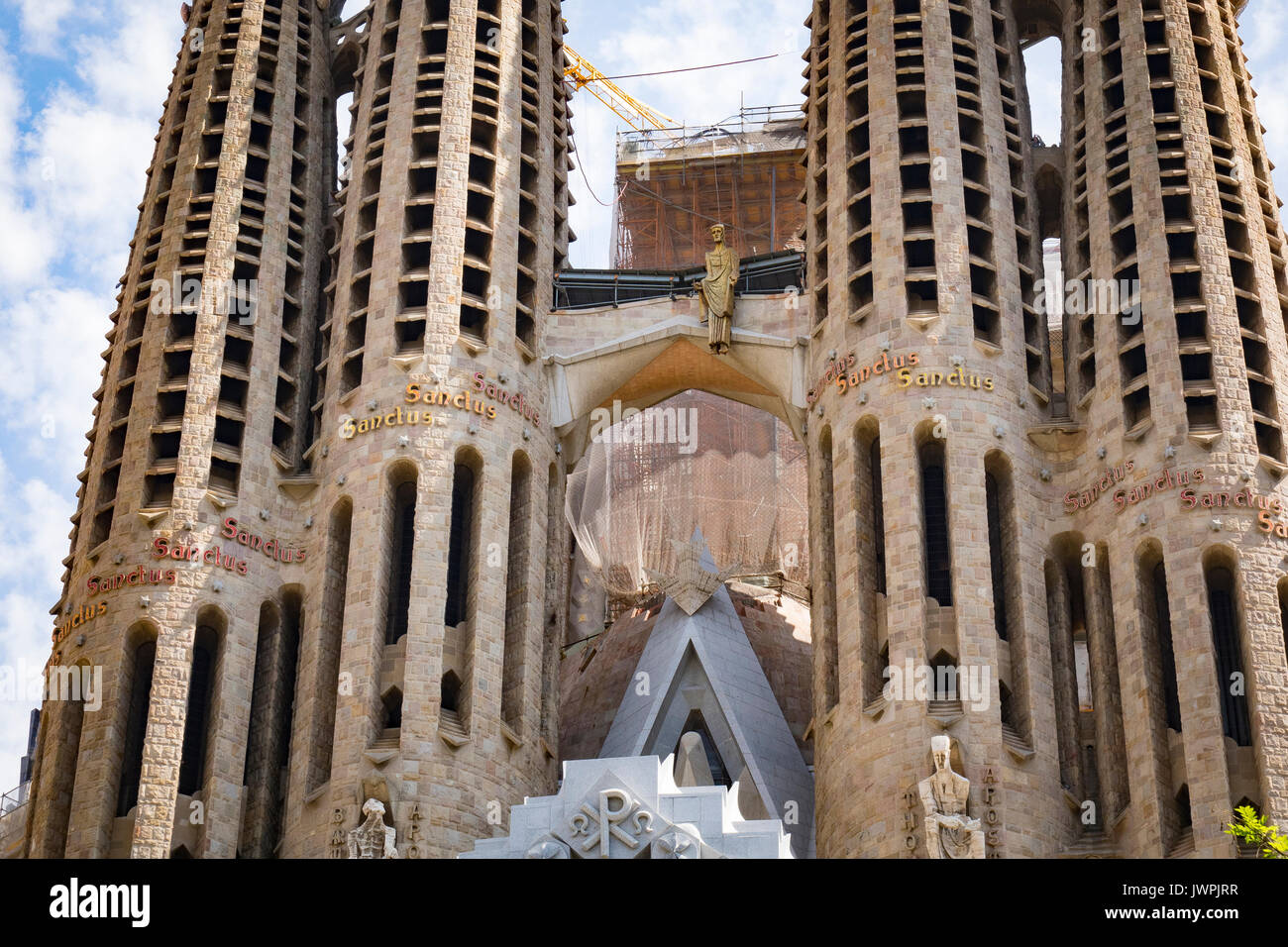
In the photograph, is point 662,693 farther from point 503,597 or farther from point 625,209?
point 625,209

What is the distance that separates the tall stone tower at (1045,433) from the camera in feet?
157

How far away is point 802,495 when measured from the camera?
2692 inches

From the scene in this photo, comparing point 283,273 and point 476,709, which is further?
point 283,273

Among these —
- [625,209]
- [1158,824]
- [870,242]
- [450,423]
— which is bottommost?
[1158,824]

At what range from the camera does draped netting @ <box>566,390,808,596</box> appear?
66.9 metres

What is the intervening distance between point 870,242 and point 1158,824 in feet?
47.7

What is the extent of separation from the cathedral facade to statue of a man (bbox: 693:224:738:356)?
482 millimetres

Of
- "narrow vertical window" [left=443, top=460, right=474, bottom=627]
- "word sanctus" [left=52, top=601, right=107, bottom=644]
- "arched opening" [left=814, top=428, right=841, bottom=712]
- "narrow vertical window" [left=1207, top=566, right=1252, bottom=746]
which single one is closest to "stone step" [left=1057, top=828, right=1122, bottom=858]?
"narrow vertical window" [left=1207, top=566, right=1252, bottom=746]

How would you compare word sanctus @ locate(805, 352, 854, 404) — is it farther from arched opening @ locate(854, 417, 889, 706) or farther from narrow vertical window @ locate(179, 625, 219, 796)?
narrow vertical window @ locate(179, 625, 219, 796)

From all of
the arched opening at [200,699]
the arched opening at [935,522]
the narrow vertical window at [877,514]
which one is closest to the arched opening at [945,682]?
the arched opening at [935,522]

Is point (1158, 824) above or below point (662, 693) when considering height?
below

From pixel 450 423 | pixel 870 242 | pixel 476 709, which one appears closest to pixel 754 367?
pixel 870 242
